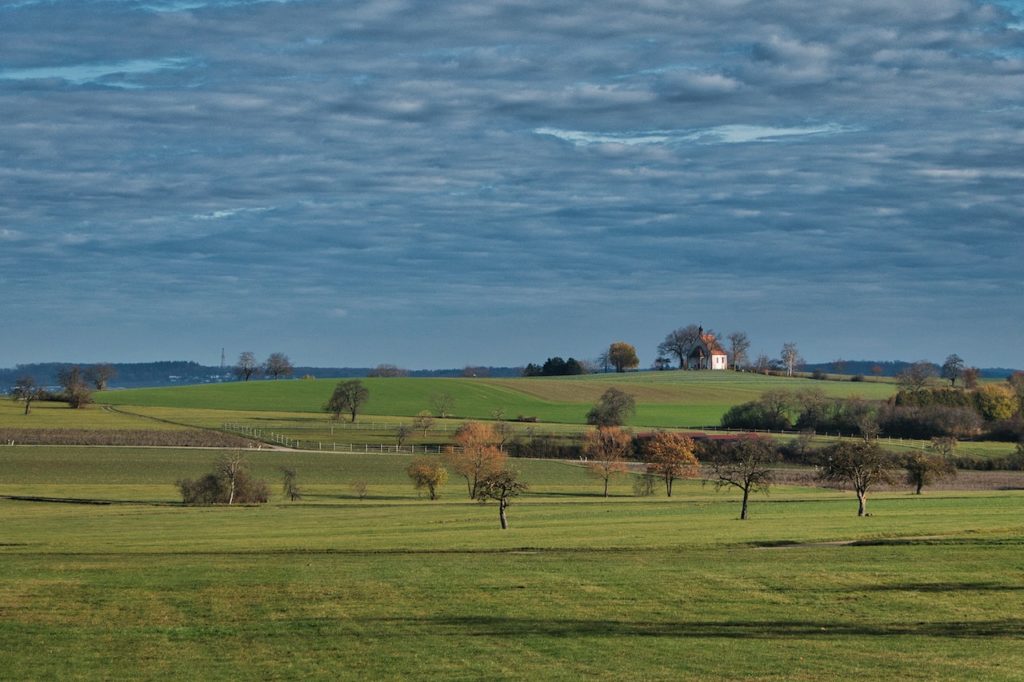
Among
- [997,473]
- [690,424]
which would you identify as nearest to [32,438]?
[690,424]

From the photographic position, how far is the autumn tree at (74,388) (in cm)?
16200

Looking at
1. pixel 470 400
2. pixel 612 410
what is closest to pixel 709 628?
pixel 612 410

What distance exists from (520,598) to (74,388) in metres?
143

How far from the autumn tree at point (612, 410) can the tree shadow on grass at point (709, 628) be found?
11599 centimetres

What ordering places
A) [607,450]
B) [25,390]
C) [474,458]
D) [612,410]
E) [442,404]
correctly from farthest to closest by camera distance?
[442,404], [25,390], [612,410], [607,450], [474,458]

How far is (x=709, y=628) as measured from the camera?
1142 inches

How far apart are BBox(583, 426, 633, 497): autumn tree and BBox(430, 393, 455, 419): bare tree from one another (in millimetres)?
41001

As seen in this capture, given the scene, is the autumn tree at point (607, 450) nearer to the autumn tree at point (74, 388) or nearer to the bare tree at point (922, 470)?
the bare tree at point (922, 470)

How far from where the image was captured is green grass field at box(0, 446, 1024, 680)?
2531 cm

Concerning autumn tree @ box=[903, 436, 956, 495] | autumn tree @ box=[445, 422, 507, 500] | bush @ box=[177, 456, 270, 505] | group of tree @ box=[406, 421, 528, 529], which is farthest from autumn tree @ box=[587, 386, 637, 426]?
bush @ box=[177, 456, 270, 505]

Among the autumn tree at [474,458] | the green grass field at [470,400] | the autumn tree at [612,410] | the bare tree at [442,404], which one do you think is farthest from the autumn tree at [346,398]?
the autumn tree at [474,458]

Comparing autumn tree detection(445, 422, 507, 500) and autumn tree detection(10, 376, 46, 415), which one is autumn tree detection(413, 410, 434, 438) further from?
autumn tree detection(10, 376, 46, 415)

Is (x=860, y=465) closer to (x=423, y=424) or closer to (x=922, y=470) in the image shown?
(x=922, y=470)

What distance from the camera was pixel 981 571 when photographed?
36.6 metres
